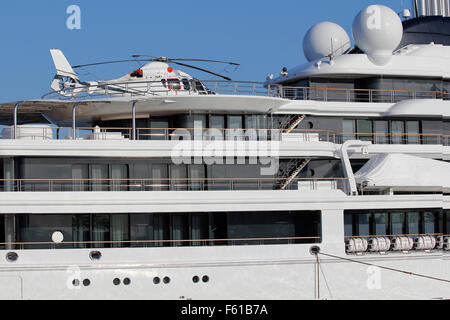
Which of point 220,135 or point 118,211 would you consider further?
point 220,135

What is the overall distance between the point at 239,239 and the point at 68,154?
20.9ft

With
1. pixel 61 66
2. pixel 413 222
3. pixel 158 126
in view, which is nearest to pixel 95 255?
pixel 158 126

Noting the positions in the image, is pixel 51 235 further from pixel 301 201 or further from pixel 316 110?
pixel 316 110

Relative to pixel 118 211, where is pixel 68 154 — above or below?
above

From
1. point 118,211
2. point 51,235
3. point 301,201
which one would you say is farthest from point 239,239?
point 51,235

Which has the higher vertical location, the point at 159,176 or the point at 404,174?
the point at 159,176

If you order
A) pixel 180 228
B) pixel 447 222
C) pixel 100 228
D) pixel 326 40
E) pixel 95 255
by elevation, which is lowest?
pixel 95 255

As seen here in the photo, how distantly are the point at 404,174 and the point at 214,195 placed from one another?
23.7ft

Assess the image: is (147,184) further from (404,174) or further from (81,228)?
(404,174)

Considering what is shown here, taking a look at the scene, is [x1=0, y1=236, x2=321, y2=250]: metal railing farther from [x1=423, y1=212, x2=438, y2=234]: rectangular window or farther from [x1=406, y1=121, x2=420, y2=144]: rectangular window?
[x1=406, y1=121, x2=420, y2=144]: rectangular window

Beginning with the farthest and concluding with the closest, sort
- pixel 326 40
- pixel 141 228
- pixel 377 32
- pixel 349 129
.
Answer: pixel 326 40 → pixel 377 32 → pixel 349 129 → pixel 141 228

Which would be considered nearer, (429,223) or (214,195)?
(214,195)

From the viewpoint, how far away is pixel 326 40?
36312mm
